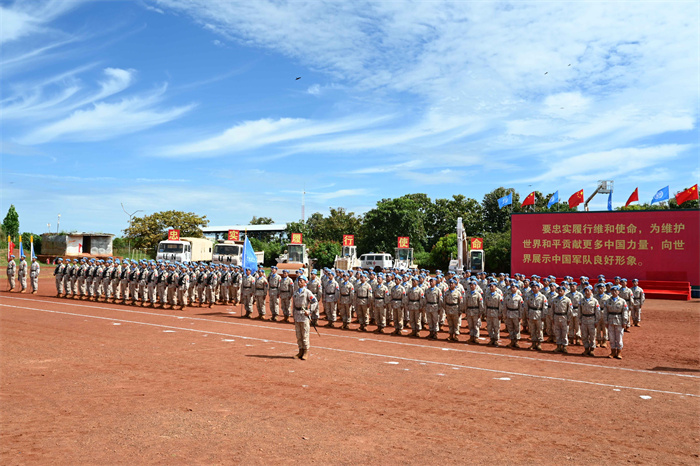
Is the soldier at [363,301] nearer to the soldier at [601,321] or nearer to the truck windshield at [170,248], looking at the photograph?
the soldier at [601,321]

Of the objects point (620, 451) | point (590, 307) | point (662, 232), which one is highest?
point (662, 232)

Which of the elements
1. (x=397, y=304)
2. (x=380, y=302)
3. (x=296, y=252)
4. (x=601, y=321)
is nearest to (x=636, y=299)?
(x=601, y=321)

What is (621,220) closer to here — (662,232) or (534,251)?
(662,232)

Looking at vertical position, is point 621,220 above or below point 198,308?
above

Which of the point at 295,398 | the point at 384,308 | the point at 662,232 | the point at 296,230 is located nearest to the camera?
the point at 295,398

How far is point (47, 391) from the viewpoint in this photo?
873 cm

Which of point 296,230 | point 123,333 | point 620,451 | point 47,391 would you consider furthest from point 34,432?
point 296,230

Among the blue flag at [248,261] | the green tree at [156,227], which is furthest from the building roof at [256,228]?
the blue flag at [248,261]

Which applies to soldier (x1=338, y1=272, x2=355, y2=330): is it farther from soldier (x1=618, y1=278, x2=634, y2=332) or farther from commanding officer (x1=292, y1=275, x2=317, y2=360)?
soldier (x1=618, y1=278, x2=634, y2=332)

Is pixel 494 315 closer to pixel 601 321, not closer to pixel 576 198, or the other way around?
pixel 601 321

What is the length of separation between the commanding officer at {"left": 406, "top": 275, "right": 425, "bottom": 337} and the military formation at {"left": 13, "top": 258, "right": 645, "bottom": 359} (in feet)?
0.10

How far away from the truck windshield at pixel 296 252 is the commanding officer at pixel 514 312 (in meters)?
26.0

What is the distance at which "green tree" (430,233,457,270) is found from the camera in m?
47.6

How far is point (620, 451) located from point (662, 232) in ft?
84.9
